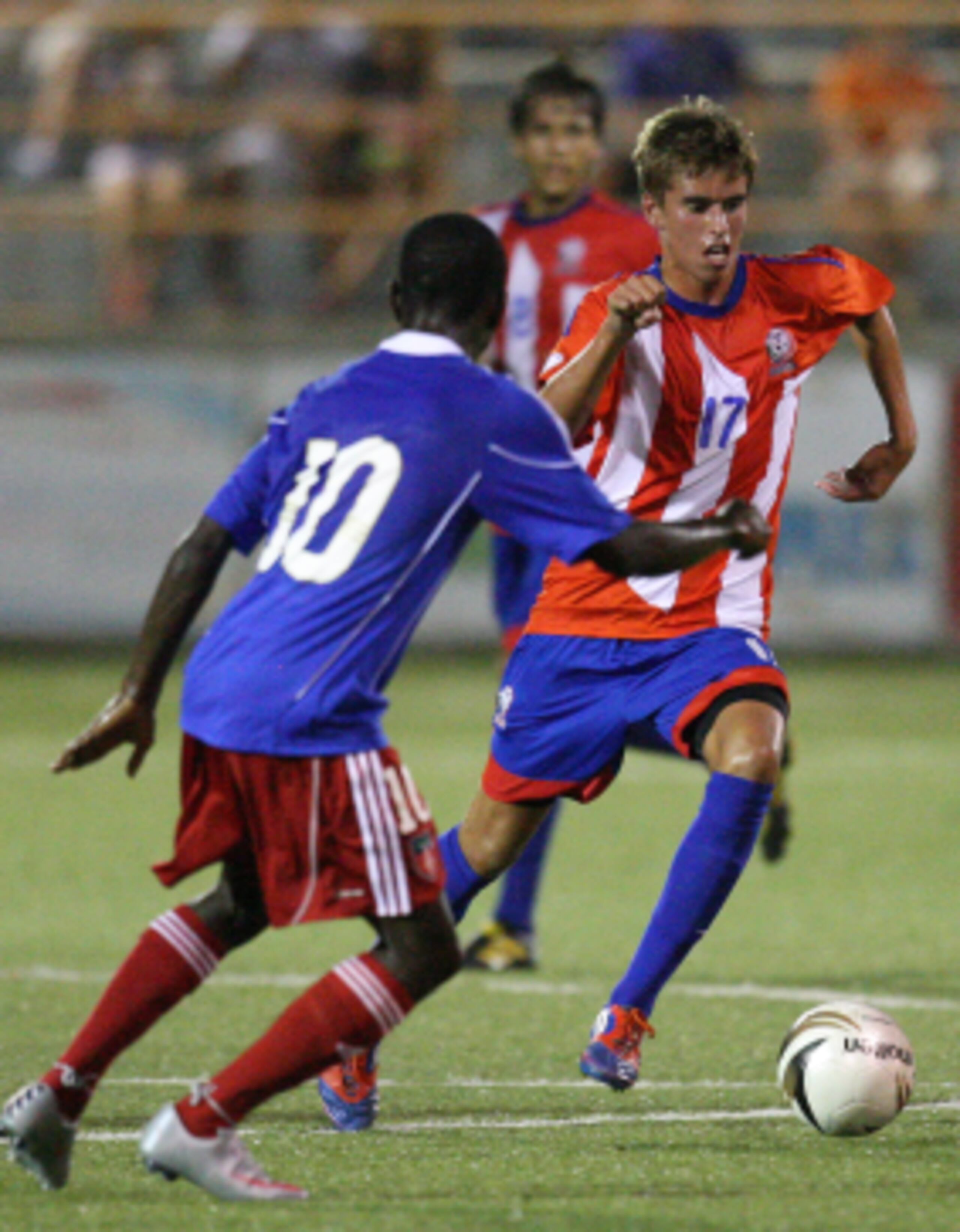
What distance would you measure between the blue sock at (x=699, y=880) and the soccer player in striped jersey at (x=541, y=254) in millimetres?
2039

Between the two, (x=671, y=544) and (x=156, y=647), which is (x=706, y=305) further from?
(x=156, y=647)

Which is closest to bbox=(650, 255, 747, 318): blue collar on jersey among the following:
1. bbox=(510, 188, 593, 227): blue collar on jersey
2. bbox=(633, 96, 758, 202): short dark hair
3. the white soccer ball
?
bbox=(633, 96, 758, 202): short dark hair

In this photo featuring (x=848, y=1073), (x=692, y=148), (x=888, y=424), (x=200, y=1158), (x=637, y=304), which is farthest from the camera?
(x=888, y=424)

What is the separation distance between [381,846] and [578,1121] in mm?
1290

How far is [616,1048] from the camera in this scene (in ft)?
15.6

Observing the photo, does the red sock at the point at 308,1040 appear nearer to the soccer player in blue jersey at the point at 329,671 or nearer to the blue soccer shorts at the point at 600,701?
the soccer player in blue jersey at the point at 329,671

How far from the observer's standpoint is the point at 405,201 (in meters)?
16.6

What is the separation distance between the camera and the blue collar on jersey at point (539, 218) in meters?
7.29

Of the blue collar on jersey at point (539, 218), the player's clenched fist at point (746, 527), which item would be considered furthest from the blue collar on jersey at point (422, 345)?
the blue collar on jersey at point (539, 218)

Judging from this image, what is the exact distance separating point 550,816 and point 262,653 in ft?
10.5

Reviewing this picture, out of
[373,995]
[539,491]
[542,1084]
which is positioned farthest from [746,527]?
[542,1084]

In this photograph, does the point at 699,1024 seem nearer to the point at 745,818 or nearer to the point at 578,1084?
the point at 578,1084

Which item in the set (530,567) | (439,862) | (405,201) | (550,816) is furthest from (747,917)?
(405,201)

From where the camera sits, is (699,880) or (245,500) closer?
(245,500)
